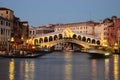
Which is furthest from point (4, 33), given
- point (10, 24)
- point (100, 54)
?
point (100, 54)

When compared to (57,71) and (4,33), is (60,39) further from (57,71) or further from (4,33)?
(57,71)

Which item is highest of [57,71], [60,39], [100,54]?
[60,39]

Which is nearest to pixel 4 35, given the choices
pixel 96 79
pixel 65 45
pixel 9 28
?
pixel 9 28

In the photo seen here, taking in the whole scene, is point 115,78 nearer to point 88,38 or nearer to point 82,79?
point 82,79

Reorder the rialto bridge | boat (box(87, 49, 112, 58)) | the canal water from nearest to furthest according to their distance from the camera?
1. the canal water
2. boat (box(87, 49, 112, 58))
3. the rialto bridge

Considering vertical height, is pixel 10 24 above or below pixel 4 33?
above

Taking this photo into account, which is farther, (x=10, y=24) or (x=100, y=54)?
(x=10, y=24)

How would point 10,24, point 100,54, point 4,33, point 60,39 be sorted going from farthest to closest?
point 60,39, point 10,24, point 4,33, point 100,54

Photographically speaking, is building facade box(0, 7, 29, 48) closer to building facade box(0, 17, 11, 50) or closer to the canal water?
building facade box(0, 17, 11, 50)

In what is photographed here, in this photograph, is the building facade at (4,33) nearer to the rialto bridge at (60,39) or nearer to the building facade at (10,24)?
the building facade at (10,24)

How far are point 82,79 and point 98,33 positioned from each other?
398 ft

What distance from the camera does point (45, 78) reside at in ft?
83.4

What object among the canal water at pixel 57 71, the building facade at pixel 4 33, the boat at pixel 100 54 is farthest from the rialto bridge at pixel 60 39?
the canal water at pixel 57 71

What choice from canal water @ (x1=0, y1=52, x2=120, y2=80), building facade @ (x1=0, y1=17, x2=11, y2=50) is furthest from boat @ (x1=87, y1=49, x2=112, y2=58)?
canal water @ (x1=0, y1=52, x2=120, y2=80)
